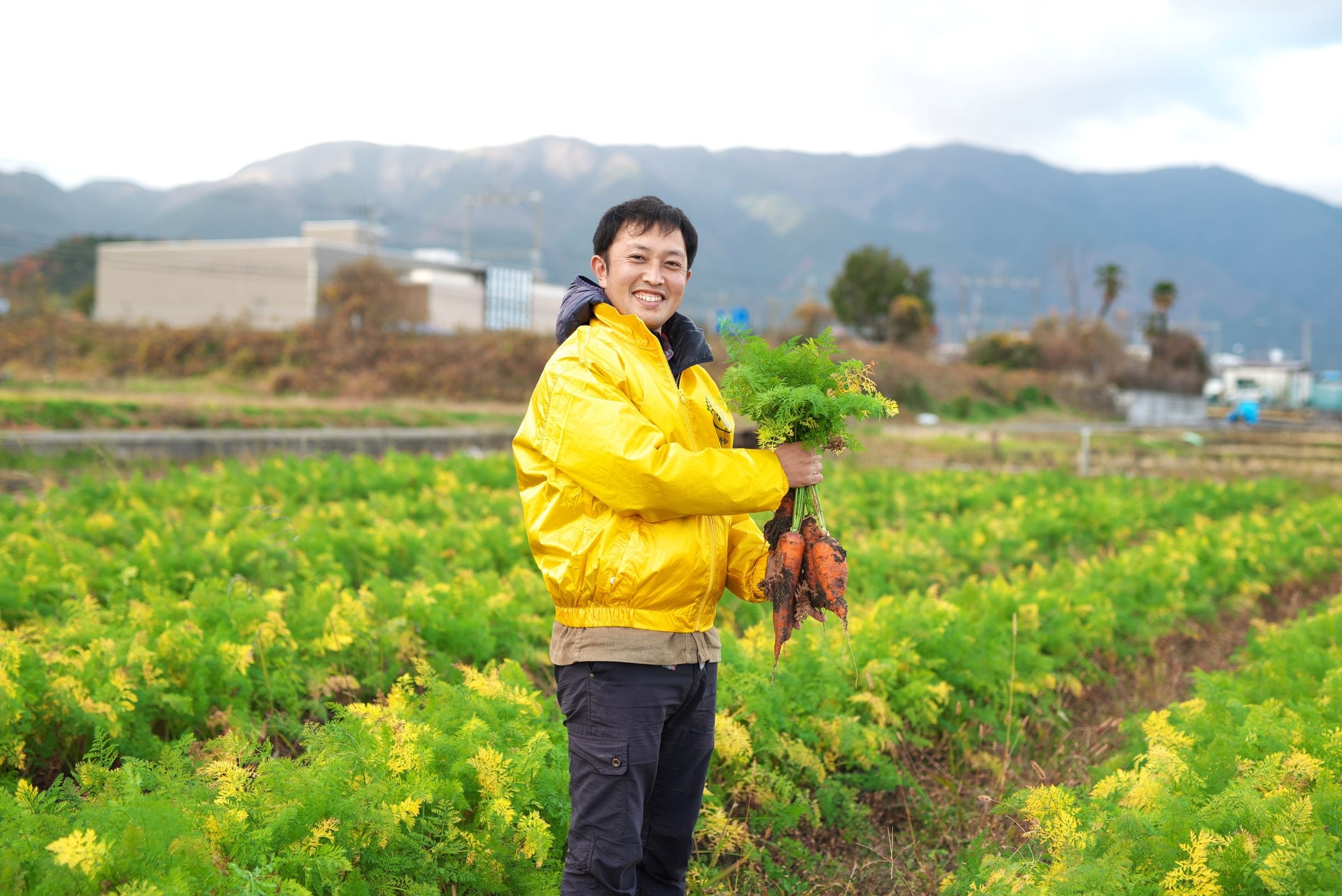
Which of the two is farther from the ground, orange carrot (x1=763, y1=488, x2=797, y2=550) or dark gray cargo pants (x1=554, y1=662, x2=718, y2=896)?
orange carrot (x1=763, y1=488, x2=797, y2=550)

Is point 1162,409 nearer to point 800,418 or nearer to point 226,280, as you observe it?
point 800,418

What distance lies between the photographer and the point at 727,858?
388 centimetres

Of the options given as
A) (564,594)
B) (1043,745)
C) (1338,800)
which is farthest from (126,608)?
(1338,800)

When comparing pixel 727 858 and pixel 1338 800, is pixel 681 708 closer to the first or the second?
pixel 727 858

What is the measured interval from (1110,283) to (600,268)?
223ft

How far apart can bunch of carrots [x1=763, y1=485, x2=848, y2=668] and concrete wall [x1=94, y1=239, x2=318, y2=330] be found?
67.8 m

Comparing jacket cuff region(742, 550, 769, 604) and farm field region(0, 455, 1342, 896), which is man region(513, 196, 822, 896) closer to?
jacket cuff region(742, 550, 769, 604)

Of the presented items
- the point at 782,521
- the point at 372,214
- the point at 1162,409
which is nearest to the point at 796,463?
the point at 782,521

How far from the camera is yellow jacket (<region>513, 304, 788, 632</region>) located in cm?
252

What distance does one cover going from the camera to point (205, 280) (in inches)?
2709

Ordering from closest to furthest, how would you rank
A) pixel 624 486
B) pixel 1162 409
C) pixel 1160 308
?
1. pixel 624 486
2. pixel 1162 409
3. pixel 1160 308

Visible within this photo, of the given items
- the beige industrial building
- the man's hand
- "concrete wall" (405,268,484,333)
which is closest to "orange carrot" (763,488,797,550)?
the man's hand

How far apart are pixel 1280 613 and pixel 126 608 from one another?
923cm

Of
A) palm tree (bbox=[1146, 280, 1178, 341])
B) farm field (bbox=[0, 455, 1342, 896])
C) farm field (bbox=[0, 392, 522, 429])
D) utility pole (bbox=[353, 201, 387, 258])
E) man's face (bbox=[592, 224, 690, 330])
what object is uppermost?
utility pole (bbox=[353, 201, 387, 258])
